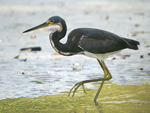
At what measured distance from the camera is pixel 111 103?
16.6ft

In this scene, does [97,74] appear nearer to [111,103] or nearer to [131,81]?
[131,81]

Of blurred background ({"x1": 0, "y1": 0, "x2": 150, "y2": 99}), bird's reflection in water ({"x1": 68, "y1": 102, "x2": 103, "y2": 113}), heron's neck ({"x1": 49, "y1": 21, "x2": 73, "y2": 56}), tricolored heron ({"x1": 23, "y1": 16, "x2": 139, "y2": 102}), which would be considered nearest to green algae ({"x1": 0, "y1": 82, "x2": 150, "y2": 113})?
bird's reflection in water ({"x1": 68, "y1": 102, "x2": 103, "y2": 113})

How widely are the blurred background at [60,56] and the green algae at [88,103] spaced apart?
35 cm

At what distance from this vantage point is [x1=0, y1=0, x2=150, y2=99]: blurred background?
6223mm

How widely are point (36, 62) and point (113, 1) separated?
9347 millimetres

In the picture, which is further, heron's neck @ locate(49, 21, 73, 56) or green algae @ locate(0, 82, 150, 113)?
heron's neck @ locate(49, 21, 73, 56)

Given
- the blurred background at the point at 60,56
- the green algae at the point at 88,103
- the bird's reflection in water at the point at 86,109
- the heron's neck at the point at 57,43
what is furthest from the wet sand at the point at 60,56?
the bird's reflection in water at the point at 86,109

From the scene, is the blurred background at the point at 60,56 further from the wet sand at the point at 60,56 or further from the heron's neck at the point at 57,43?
the heron's neck at the point at 57,43

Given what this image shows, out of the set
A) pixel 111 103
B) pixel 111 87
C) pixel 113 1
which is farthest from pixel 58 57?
pixel 113 1

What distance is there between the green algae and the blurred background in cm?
35

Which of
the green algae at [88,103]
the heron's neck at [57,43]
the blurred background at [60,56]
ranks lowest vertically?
the blurred background at [60,56]

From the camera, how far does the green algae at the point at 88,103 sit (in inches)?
189

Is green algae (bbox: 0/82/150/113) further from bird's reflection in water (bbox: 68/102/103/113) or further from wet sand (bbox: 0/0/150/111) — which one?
wet sand (bbox: 0/0/150/111)

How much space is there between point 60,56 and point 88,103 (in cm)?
325
